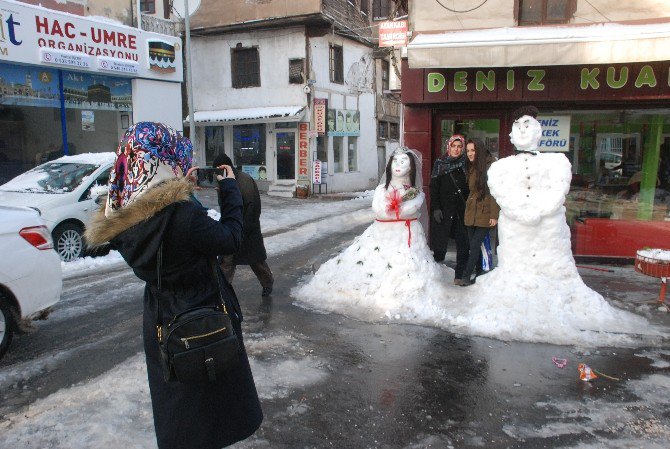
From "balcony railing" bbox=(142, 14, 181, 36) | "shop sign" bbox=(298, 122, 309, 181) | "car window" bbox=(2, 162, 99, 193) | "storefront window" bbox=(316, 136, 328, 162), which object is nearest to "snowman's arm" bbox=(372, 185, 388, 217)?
"car window" bbox=(2, 162, 99, 193)

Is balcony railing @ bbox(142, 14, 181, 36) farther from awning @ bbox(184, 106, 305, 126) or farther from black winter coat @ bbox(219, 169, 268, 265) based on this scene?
black winter coat @ bbox(219, 169, 268, 265)

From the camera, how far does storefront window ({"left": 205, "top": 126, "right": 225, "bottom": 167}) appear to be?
21.1 metres

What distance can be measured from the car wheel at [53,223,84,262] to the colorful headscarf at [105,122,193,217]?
21.8ft

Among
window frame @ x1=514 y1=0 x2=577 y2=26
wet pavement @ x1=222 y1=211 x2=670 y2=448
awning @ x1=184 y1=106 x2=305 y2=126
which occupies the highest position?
window frame @ x1=514 y1=0 x2=577 y2=26

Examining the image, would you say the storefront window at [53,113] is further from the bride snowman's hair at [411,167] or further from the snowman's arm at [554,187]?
the snowman's arm at [554,187]

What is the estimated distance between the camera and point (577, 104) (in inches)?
323

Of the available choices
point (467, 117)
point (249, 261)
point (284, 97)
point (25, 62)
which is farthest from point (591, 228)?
point (284, 97)

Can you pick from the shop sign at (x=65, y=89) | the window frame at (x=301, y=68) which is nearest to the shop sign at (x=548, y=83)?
the shop sign at (x=65, y=89)

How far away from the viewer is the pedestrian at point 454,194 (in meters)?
6.87

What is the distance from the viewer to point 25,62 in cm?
1219

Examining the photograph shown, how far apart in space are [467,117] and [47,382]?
7.02 metres

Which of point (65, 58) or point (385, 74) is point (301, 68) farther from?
point (65, 58)

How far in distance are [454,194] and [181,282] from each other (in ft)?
17.0

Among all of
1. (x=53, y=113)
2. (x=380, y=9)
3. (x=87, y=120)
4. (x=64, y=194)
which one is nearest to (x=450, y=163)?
(x=64, y=194)
